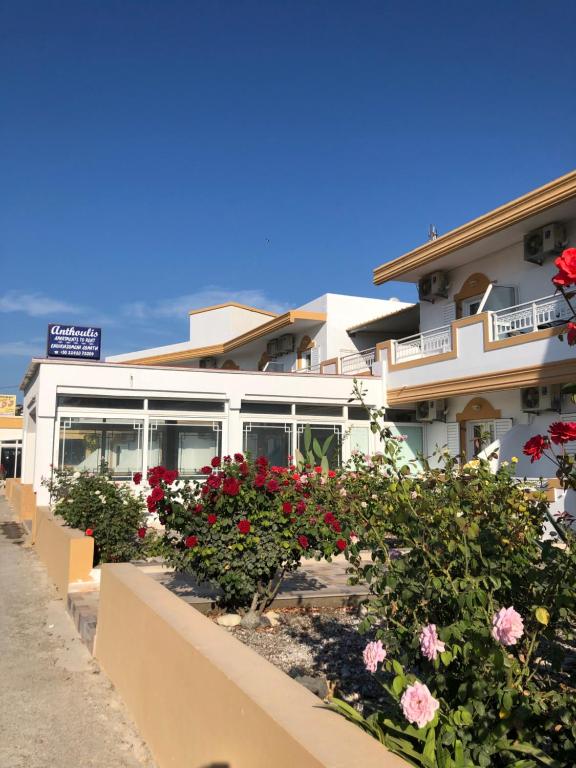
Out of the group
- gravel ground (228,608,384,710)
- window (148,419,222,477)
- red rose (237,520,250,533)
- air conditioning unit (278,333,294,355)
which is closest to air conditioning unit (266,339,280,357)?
air conditioning unit (278,333,294,355)

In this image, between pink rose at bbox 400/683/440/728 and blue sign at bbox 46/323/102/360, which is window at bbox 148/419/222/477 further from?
pink rose at bbox 400/683/440/728

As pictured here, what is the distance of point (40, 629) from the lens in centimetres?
671

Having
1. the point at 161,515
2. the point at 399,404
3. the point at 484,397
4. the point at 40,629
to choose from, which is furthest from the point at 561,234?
the point at 40,629

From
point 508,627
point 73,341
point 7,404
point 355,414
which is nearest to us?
point 508,627

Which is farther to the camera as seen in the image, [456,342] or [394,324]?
[394,324]

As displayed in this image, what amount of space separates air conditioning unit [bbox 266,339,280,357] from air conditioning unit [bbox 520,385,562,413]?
12.8 m

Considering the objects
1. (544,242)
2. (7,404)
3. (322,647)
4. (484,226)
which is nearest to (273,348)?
(484,226)

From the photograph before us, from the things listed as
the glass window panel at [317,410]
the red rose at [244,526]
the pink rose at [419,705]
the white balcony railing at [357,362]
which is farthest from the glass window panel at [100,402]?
the pink rose at [419,705]

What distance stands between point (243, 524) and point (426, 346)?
12788mm

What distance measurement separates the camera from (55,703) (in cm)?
470

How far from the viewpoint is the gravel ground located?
441 cm

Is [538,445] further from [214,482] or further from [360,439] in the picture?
[360,439]

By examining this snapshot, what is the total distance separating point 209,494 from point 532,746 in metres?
3.84

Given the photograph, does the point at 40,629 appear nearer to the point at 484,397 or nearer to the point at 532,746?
the point at 532,746
